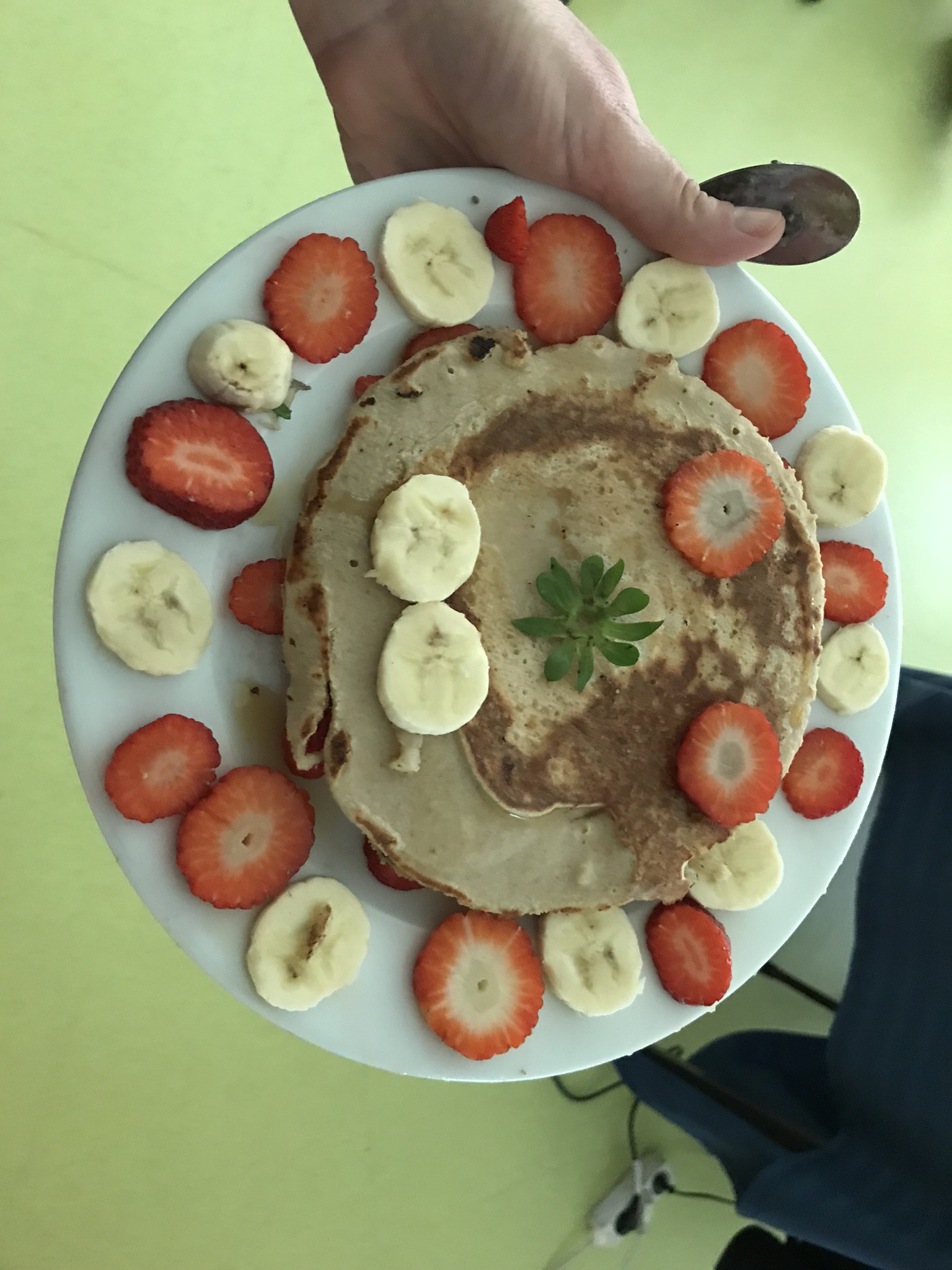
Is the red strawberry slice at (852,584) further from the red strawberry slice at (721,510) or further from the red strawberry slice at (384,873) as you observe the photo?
the red strawberry slice at (384,873)

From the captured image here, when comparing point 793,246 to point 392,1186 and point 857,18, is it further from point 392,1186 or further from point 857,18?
point 392,1186

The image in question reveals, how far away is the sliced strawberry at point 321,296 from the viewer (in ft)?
4.59

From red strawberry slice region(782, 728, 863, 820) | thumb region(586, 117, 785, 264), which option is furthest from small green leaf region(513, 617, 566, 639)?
thumb region(586, 117, 785, 264)

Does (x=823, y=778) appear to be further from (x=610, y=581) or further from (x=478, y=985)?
(x=478, y=985)

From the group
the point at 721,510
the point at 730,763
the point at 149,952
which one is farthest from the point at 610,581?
the point at 149,952

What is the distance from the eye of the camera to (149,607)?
1315 millimetres

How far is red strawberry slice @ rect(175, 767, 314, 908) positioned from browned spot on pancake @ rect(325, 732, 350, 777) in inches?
3.3

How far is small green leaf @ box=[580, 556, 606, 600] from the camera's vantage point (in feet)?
4.72

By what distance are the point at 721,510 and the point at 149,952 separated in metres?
1.88

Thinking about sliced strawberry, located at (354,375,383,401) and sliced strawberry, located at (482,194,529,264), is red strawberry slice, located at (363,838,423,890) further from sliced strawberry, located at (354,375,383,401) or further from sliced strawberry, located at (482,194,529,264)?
sliced strawberry, located at (482,194,529,264)

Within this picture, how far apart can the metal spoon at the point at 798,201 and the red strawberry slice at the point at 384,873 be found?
1.41 metres

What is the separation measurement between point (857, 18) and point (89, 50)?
9.39ft

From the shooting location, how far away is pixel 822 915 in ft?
8.89

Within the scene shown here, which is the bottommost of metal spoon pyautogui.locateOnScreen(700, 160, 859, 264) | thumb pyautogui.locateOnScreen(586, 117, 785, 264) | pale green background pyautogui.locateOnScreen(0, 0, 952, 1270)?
pale green background pyautogui.locateOnScreen(0, 0, 952, 1270)
